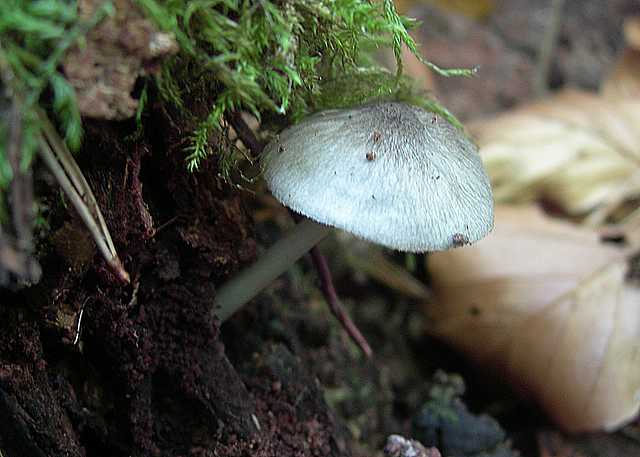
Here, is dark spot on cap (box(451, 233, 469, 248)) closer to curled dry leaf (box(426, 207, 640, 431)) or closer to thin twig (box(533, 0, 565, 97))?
curled dry leaf (box(426, 207, 640, 431))

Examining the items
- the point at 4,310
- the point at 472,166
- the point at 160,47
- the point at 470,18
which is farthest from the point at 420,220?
the point at 470,18

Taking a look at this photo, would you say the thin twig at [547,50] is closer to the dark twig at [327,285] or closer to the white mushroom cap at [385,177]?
the dark twig at [327,285]

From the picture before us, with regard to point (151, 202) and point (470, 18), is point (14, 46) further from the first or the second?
point (470, 18)

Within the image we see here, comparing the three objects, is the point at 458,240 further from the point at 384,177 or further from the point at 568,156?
the point at 568,156

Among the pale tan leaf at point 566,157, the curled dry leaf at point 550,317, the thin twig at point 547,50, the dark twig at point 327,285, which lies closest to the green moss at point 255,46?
the dark twig at point 327,285

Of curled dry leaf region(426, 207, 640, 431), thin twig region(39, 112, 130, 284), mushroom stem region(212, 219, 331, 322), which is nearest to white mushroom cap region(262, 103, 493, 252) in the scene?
mushroom stem region(212, 219, 331, 322)

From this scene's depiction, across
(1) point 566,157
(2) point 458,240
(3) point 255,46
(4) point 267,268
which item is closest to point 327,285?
(4) point 267,268
